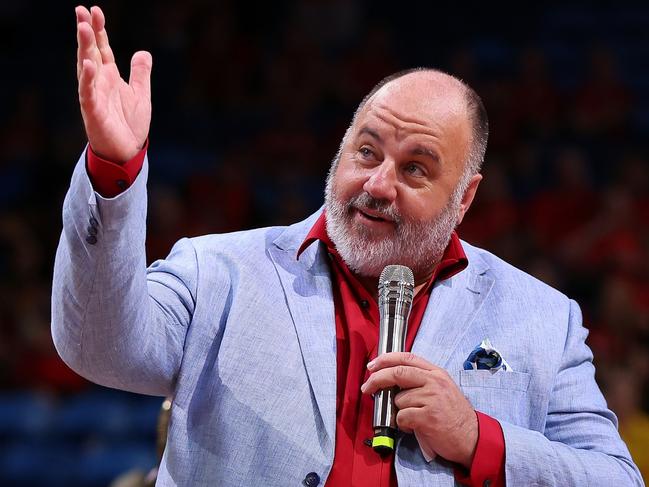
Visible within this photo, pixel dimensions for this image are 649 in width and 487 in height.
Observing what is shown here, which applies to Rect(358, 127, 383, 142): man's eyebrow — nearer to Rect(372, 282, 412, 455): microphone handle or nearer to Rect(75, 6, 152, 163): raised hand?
Rect(372, 282, 412, 455): microphone handle

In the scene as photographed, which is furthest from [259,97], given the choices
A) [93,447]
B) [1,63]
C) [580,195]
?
[93,447]

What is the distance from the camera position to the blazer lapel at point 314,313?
6.57ft

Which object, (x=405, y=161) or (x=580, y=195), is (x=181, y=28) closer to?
(x=580, y=195)

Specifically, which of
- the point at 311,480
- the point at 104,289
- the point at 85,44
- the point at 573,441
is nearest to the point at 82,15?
the point at 85,44

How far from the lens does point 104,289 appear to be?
1745 millimetres

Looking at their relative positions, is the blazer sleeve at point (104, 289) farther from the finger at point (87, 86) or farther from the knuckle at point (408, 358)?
the knuckle at point (408, 358)

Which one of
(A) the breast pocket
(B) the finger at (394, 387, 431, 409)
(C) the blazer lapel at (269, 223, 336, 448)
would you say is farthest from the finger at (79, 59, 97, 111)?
(A) the breast pocket

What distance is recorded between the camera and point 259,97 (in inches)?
305

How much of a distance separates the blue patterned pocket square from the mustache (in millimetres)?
317

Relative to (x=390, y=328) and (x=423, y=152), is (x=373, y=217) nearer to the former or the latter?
(x=423, y=152)

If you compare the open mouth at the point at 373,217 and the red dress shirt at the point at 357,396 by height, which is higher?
the open mouth at the point at 373,217

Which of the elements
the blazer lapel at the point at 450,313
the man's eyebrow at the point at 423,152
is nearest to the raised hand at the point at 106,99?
the man's eyebrow at the point at 423,152

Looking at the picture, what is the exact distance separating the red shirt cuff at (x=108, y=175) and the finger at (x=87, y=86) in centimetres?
8

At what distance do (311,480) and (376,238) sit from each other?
1.75 ft
